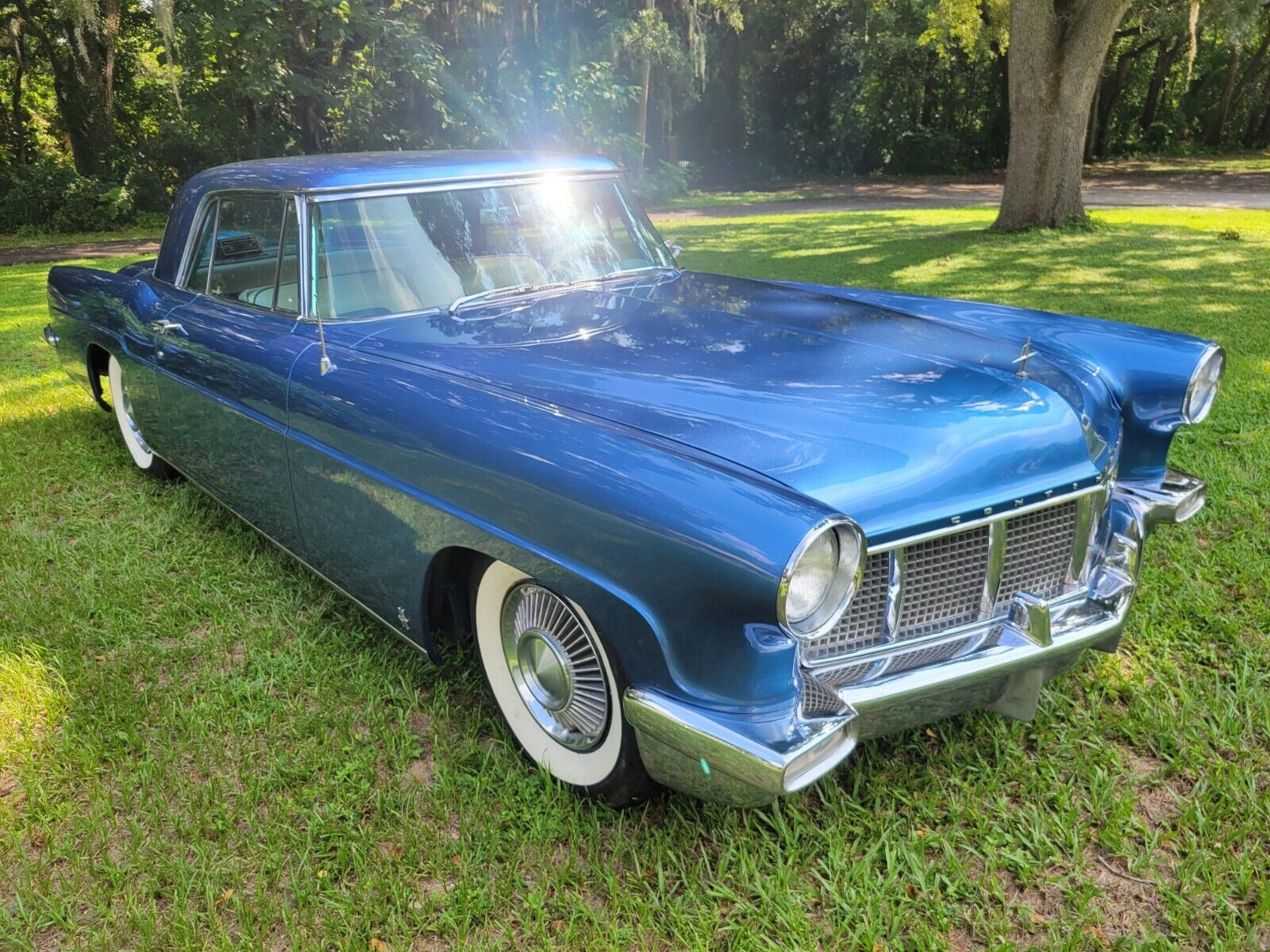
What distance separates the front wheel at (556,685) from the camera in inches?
84.4

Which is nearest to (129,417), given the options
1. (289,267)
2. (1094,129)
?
(289,267)

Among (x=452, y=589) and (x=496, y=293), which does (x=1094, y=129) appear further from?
(x=452, y=589)

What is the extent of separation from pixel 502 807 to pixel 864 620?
98cm

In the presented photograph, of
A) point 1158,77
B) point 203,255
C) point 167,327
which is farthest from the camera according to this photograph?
point 1158,77

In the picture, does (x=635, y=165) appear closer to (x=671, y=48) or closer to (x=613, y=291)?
(x=671, y=48)

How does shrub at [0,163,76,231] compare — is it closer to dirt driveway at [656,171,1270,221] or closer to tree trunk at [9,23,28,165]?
tree trunk at [9,23,28,165]

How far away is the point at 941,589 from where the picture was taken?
6.86 feet

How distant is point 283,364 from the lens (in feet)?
9.41

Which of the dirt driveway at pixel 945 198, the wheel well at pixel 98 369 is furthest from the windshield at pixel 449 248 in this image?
the dirt driveway at pixel 945 198

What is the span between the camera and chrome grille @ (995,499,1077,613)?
7.18 ft

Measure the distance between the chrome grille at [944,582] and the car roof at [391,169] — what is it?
202 cm

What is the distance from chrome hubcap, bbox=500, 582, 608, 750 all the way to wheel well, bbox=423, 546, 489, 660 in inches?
7.0

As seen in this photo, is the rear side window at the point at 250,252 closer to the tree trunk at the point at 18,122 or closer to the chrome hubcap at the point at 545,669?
the chrome hubcap at the point at 545,669

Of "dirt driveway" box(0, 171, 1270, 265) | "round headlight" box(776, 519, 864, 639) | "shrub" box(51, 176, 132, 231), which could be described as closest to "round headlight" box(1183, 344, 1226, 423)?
"round headlight" box(776, 519, 864, 639)
